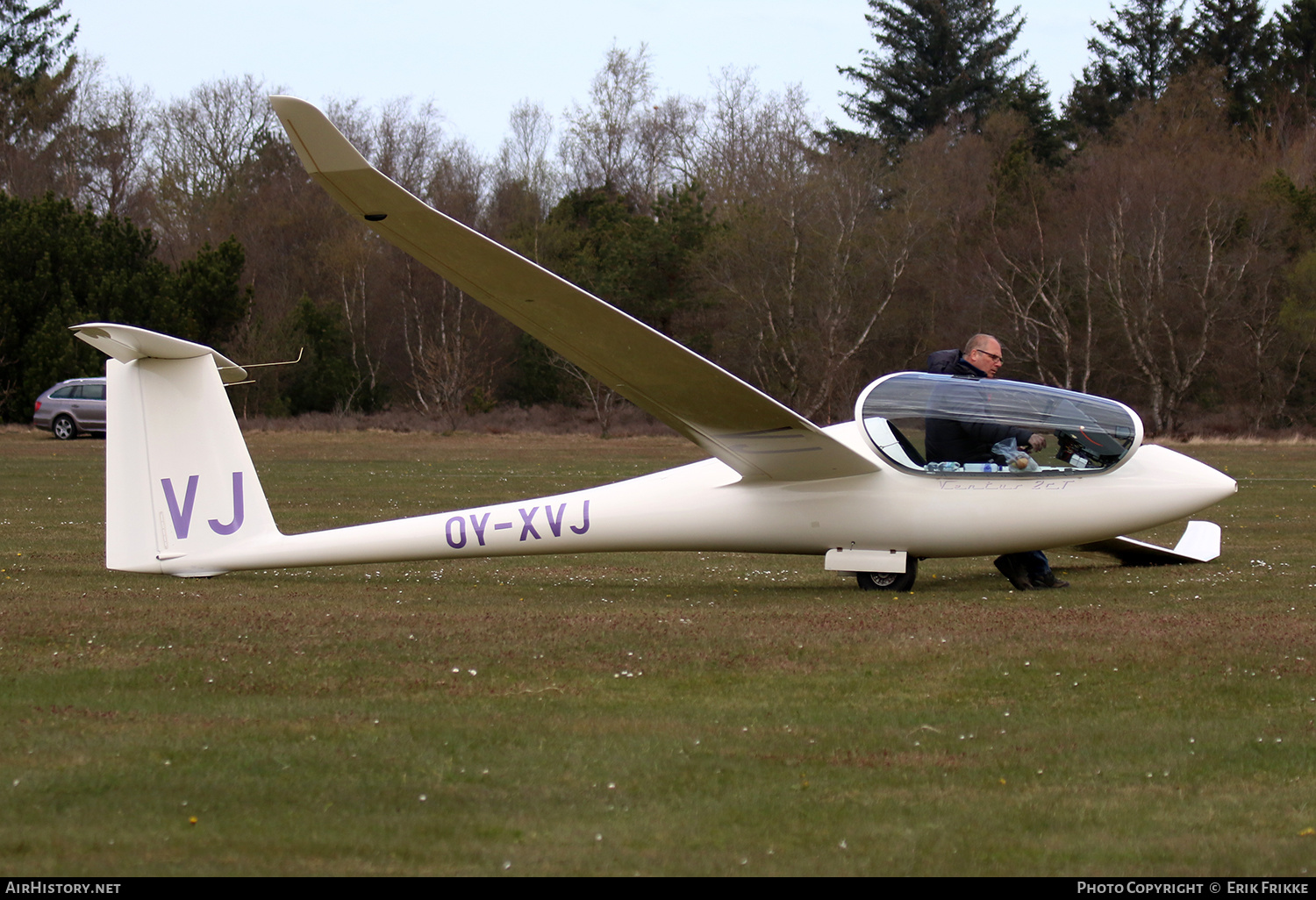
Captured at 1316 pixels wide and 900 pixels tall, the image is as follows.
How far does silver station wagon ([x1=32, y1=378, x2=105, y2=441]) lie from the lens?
38.7 m

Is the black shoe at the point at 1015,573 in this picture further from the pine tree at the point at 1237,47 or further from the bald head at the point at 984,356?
the pine tree at the point at 1237,47

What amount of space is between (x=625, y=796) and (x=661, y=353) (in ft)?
14.2

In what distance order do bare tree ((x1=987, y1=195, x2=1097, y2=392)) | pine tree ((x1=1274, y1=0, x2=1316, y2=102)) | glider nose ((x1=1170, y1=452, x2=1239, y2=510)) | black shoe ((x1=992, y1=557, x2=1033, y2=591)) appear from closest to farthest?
glider nose ((x1=1170, y1=452, x2=1239, y2=510)) → black shoe ((x1=992, y1=557, x2=1033, y2=591)) → bare tree ((x1=987, y1=195, x2=1097, y2=392)) → pine tree ((x1=1274, y1=0, x2=1316, y2=102))

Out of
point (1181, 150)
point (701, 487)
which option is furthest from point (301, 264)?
point (701, 487)

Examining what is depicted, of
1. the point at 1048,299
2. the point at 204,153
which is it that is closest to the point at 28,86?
the point at 204,153

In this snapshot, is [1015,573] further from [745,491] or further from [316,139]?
[316,139]

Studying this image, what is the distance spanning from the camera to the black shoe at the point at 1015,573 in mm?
10133

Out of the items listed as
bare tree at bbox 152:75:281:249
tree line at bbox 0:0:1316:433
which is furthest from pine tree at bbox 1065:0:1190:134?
bare tree at bbox 152:75:281:249

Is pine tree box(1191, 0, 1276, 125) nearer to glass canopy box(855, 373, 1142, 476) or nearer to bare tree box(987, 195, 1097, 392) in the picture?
bare tree box(987, 195, 1097, 392)

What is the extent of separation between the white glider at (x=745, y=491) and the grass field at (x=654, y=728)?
41cm

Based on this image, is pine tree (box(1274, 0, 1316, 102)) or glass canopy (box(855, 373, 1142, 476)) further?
pine tree (box(1274, 0, 1316, 102))

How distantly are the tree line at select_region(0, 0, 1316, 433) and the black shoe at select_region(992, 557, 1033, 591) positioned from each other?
3851 cm

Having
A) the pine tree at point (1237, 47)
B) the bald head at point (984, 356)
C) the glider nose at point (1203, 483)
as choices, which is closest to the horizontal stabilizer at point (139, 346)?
the bald head at point (984, 356)

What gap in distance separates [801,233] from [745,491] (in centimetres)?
4223
